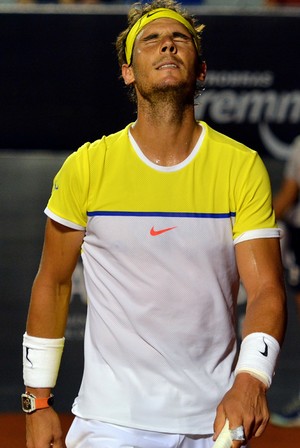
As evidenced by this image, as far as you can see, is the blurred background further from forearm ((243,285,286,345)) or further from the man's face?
forearm ((243,285,286,345))

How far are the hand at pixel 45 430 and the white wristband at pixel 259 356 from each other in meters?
0.74

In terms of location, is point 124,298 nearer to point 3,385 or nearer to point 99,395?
point 99,395

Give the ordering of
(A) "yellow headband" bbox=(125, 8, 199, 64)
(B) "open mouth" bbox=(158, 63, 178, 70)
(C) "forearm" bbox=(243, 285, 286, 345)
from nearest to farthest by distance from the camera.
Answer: (C) "forearm" bbox=(243, 285, 286, 345), (B) "open mouth" bbox=(158, 63, 178, 70), (A) "yellow headband" bbox=(125, 8, 199, 64)

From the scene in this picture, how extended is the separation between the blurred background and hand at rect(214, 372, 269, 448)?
4.05 m

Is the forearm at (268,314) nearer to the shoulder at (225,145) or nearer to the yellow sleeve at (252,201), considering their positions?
the yellow sleeve at (252,201)

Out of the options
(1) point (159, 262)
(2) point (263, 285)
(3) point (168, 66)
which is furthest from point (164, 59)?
(2) point (263, 285)

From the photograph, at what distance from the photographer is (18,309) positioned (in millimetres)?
7492

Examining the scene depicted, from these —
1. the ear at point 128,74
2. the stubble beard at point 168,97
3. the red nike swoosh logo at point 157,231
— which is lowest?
the red nike swoosh logo at point 157,231

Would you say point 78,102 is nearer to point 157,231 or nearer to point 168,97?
point 168,97

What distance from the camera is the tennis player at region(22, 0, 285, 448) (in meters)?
3.64

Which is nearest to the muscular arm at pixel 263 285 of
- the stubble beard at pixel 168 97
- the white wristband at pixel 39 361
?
the stubble beard at pixel 168 97

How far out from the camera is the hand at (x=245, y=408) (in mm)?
3090

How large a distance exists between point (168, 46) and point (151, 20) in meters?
0.22

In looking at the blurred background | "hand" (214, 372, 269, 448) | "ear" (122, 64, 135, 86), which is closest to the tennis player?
"ear" (122, 64, 135, 86)
